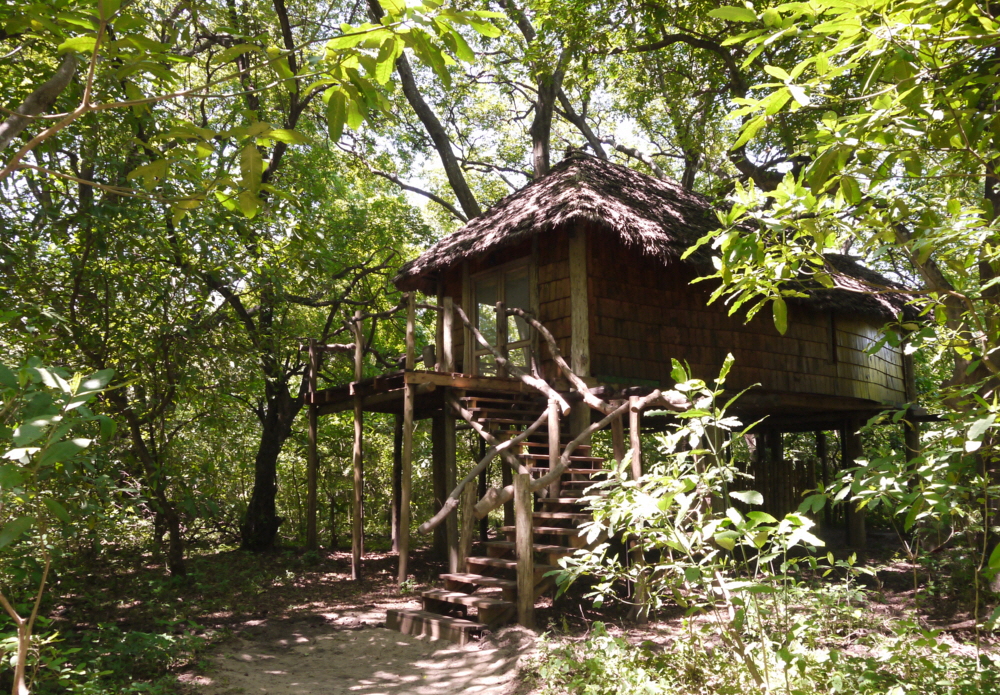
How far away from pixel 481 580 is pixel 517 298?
436 centimetres

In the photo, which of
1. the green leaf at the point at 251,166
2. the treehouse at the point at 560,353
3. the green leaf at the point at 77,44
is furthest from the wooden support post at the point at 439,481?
the green leaf at the point at 77,44

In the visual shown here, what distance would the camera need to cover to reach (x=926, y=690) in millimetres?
4172

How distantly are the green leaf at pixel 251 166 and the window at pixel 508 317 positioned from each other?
7.72 m

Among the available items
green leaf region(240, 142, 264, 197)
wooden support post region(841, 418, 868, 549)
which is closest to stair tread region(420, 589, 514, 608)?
green leaf region(240, 142, 264, 197)

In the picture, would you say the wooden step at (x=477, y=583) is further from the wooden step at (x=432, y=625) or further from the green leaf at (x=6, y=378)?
the green leaf at (x=6, y=378)

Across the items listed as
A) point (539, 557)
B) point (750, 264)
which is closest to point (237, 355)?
point (539, 557)

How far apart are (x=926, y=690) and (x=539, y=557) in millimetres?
4101

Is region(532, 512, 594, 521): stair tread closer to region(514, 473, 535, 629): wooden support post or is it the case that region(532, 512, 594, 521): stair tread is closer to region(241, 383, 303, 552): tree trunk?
region(514, 473, 535, 629): wooden support post

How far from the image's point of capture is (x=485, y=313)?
1167cm

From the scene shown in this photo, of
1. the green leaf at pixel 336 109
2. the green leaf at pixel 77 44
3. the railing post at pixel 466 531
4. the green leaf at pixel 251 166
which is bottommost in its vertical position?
the railing post at pixel 466 531

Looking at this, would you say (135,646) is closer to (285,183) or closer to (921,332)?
(921,332)

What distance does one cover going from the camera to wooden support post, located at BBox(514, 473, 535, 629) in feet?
→ 22.9

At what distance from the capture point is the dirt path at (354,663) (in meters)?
6.00

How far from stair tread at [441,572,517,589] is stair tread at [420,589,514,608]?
131 mm
